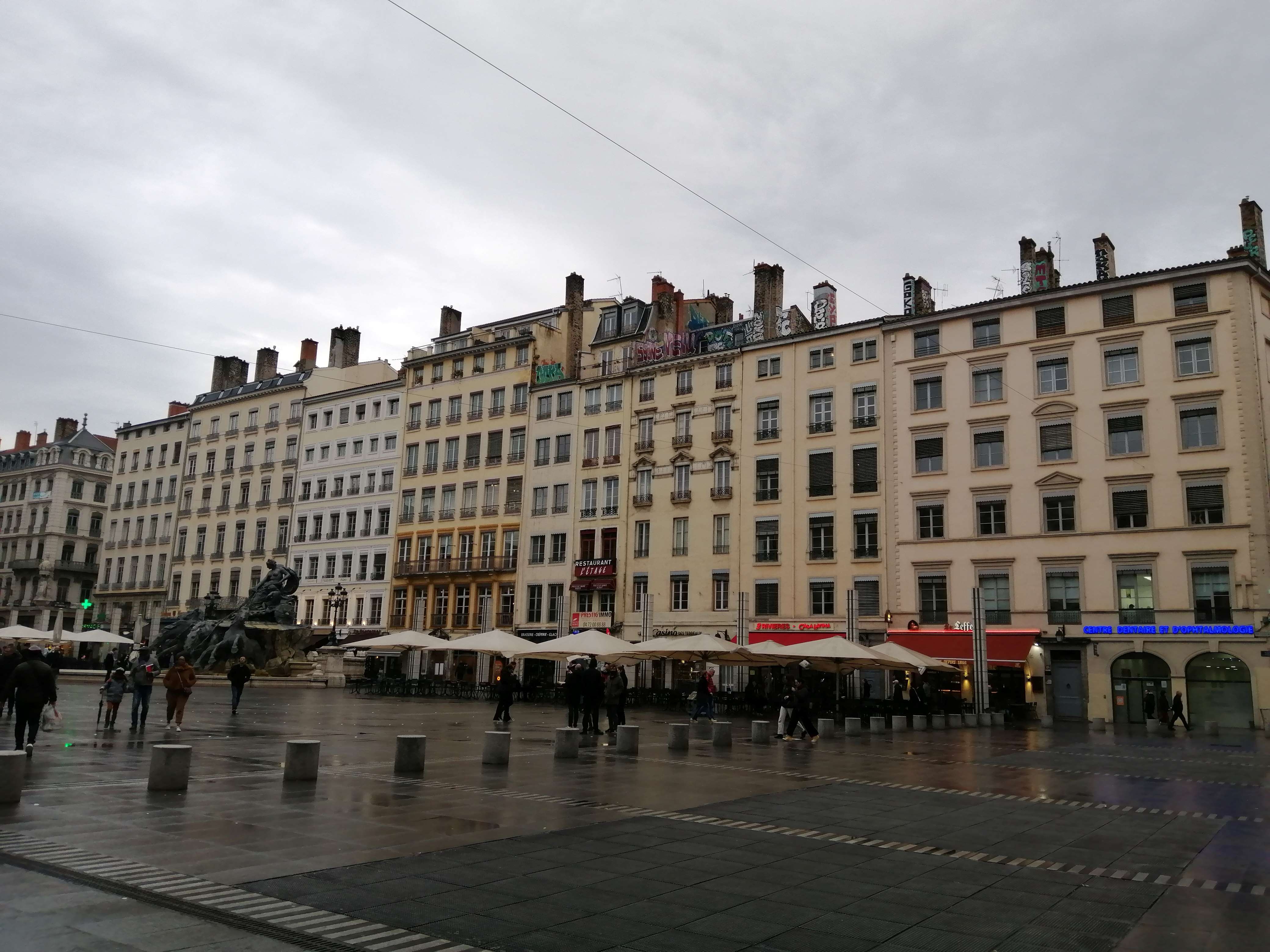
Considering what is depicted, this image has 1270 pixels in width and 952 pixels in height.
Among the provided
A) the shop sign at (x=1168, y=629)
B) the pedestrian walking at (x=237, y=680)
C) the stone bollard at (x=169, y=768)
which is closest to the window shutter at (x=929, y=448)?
the shop sign at (x=1168, y=629)

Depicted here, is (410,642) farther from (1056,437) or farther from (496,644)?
(1056,437)

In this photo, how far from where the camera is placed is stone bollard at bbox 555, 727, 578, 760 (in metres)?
18.0

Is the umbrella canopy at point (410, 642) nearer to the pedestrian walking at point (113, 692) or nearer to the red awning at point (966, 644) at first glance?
the pedestrian walking at point (113, 692)

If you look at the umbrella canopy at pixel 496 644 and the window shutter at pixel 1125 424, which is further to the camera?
the window shutter at pixel 1125 424

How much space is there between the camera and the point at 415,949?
639 cm

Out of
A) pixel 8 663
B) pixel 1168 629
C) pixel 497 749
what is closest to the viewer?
pixel 497 749

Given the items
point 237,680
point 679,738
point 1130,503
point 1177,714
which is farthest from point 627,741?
point 1130,503

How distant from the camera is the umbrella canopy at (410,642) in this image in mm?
38594

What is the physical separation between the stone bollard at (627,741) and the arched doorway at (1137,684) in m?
25.3

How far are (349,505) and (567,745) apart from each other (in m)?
50.6

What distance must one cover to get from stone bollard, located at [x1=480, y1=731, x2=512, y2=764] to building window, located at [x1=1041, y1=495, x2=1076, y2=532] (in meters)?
30.3

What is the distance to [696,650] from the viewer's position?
3178cm

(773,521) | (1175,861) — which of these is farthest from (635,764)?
(773,521)

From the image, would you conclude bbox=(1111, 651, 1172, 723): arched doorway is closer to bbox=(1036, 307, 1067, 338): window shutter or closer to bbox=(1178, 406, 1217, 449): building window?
bbox=(1178, 406, 1217, 449): building window
